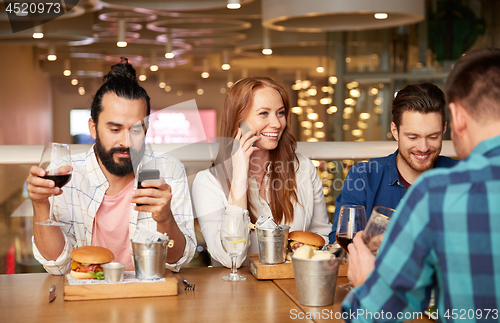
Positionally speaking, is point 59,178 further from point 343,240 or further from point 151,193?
point 343,240

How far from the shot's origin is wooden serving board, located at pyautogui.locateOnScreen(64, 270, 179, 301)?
1.33 m

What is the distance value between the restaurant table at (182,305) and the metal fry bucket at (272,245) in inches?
3.1

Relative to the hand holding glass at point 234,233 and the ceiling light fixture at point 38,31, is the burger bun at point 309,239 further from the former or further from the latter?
the ceiling light fixture at point 38,31

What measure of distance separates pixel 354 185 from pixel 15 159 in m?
1.48

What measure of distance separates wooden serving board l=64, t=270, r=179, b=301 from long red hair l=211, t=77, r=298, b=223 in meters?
0.77

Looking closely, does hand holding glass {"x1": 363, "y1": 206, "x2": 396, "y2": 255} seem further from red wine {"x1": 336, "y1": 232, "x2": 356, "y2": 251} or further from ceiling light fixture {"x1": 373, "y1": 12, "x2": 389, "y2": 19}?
ceiling light fixture {"x1": 373, "y1": 12, "x2": 389, "y2": 19}

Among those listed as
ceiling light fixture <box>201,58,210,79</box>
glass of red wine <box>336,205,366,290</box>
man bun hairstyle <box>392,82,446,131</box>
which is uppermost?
ceiling light fixture <box>201,58,210,79</box>

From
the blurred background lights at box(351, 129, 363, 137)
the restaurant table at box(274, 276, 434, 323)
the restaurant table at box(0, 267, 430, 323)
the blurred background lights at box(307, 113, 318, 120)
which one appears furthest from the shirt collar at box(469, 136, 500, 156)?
the blurred background lights at box(307, 113, 318, 120)

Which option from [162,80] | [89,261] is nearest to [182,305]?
[89,261]

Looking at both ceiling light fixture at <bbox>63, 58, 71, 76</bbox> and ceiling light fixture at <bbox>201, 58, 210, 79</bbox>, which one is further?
ceiling light fixture at <bbox>201, 58, 210, 79</bbox>

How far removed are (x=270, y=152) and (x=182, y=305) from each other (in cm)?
109

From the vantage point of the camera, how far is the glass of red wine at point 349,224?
1381 millimetres

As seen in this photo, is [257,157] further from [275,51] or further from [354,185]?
[275,51]

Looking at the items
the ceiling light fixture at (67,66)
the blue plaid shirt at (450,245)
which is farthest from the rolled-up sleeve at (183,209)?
the ceiling light fixture at (67,66)
